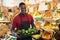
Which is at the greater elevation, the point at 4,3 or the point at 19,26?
the point at 4,3

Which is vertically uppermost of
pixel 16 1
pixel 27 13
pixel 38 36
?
pixel 16 1

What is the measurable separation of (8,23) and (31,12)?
2.39 ft

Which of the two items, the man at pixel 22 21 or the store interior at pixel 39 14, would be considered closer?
the store interior at pixel 39 14

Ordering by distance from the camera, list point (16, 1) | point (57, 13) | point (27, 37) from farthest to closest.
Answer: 1. point (16, 1)
2. point (57, 13)
3. point (27, 37)

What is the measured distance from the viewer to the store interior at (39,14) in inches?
143

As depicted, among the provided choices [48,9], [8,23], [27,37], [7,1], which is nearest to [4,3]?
[7,1]

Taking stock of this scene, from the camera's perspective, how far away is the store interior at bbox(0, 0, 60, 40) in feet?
11.9

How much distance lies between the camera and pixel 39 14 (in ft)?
13.4

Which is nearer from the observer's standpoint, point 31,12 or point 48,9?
point 48,9

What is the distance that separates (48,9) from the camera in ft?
12.9

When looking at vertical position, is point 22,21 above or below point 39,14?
below

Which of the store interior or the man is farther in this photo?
the man

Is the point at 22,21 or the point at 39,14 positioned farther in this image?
the point at 39,14

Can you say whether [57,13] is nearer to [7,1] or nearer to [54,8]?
[54,8]
